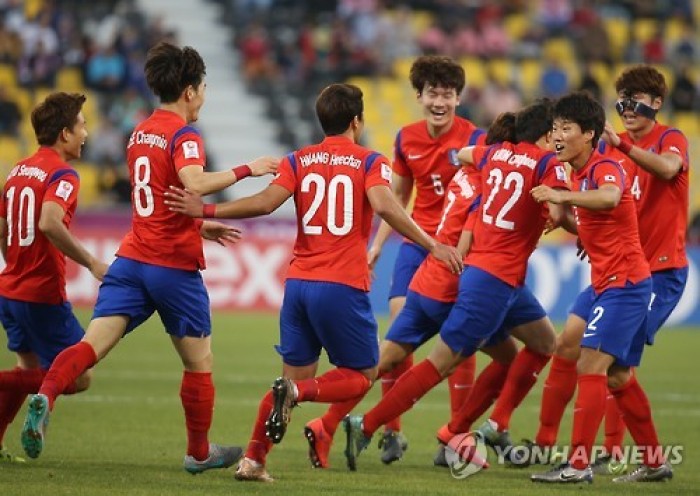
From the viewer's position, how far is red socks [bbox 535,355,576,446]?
9.39m

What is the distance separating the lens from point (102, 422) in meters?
11.3

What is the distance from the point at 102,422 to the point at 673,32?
22.1 m

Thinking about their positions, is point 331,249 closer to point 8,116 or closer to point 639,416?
point 639,416

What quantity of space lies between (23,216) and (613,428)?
427cm

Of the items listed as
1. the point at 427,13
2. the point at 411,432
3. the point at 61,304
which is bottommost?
the point at 411,432

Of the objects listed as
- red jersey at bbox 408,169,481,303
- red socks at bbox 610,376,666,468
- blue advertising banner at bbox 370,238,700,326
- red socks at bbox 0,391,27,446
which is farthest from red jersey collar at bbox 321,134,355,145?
blue advertising banner at bbox 370,238,700,326

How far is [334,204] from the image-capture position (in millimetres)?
8406

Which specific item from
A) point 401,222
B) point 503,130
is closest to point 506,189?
point 503,130

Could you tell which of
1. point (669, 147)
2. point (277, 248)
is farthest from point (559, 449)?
point (277, 248)

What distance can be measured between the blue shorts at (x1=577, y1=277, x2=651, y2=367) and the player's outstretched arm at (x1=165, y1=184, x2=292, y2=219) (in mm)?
2091

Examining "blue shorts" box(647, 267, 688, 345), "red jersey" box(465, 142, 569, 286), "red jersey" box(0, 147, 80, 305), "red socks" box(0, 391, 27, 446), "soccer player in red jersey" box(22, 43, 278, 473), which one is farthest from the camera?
"blue shorts" box(647, 267, 688, 345)

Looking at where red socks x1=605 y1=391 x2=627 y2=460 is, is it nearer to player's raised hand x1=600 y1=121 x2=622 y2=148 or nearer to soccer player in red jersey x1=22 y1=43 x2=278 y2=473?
player's raised hand x1=600 y1=121 x2=622 y2=148

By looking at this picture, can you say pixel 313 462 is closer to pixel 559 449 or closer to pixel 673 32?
pixel 559 449

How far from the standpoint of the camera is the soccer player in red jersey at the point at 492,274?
914cm
